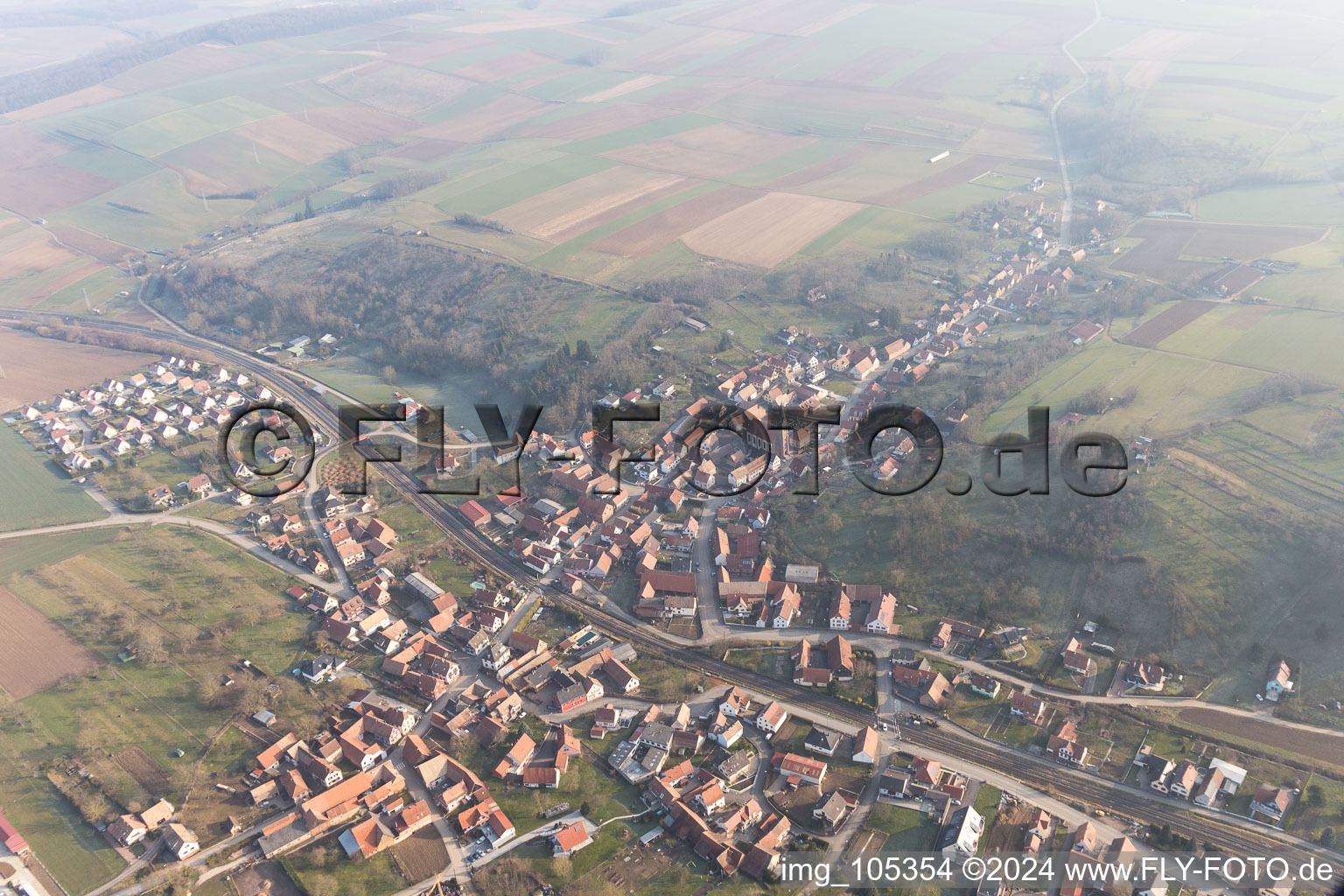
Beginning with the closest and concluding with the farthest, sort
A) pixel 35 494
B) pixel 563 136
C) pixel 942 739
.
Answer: pixel 942 739, pixel 35 494, pixel 563 136

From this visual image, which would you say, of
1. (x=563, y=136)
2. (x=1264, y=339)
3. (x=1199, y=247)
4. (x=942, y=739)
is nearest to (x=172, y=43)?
(x=563, y=136)

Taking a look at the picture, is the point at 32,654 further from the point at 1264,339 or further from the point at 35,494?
the point at 1264,339

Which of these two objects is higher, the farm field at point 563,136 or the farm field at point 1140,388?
the farm field at point 563,136

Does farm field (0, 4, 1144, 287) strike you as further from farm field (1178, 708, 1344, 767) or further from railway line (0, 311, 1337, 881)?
farm field (1178, 708, 1344, 767)

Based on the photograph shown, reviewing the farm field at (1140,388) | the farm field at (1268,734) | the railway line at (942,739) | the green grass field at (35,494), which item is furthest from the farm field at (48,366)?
the farm field at (1268,734)

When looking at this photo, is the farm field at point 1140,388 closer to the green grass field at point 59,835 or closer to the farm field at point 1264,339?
the farm field at point 1264,339

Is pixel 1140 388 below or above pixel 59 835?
above

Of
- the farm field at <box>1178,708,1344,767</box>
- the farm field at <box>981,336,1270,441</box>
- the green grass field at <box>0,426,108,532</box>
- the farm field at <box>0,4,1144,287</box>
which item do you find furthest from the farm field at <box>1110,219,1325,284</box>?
the green grass field at <box>0,426,108,532</box>
